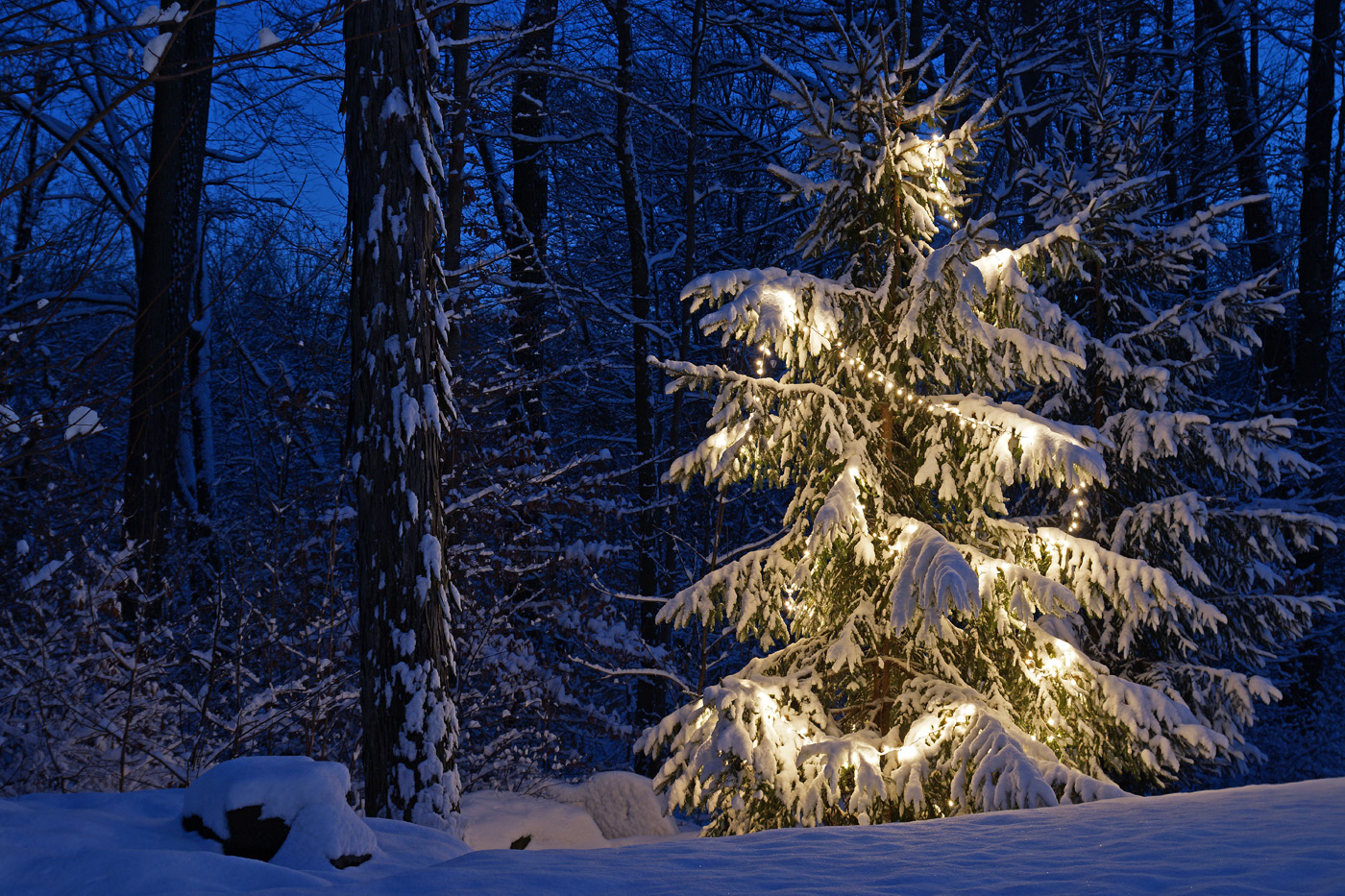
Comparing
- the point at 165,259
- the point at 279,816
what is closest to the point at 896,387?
the point at 279,816

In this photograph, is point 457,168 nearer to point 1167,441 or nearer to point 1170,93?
point 1167,441

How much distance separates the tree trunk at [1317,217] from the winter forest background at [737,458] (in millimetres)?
79

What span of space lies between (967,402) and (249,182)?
1248 centimetres

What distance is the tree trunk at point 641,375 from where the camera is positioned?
39.5ft

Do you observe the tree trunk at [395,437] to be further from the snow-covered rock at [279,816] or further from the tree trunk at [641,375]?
the tree trunk at [641,375]

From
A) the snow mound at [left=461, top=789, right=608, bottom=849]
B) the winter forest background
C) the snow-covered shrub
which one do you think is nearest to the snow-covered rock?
the winter forest background

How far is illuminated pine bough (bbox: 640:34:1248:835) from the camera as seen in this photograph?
17.4 feet

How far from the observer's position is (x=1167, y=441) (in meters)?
8.00

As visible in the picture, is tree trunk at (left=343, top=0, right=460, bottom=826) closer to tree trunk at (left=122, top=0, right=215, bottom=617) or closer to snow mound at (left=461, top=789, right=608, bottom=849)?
snow mound at (left=461, top=789, right=608, bottom=849)

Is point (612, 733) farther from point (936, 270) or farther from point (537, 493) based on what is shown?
point (936, 270)

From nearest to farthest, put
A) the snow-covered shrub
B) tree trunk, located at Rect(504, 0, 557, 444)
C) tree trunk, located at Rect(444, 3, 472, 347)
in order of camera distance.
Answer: the snow-covered shrub < tree trunk, located at Rect(444, 3, 472, 347) < tree trunk, located at Rect(504, 0, 557, 444)

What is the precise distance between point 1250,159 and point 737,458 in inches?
510

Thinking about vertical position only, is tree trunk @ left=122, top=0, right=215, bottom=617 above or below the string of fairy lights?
above

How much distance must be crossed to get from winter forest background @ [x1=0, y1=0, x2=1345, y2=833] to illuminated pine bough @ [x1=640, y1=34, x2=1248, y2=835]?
1.3 inches
